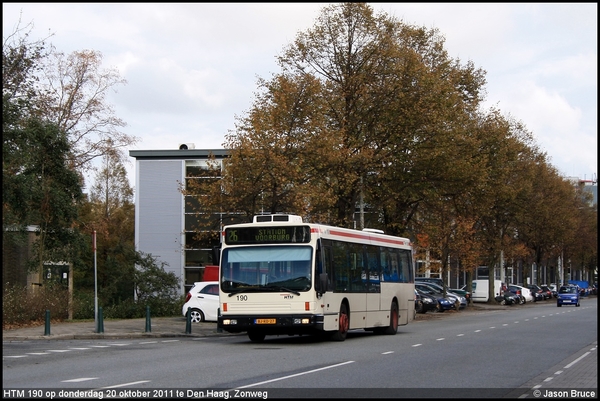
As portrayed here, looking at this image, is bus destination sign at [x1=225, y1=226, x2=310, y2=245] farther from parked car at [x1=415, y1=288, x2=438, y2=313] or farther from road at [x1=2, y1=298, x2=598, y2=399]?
parked car at [x1=415, y1=288, x2=438, y2=313]

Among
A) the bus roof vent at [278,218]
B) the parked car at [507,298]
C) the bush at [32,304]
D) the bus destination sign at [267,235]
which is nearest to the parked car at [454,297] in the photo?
the parked car at [507,298]

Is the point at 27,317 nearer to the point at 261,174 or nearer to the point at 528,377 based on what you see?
the point at 261,174

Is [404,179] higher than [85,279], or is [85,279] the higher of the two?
[404,179]

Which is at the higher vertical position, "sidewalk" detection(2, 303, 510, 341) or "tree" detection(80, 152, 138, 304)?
"tree" detection(80, 152, 138, 304)

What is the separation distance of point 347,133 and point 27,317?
16955mm

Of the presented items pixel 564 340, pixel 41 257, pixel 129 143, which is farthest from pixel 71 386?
pixel 129 143

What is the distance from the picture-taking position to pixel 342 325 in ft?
75.2

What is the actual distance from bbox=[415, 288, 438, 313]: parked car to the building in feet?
50.5

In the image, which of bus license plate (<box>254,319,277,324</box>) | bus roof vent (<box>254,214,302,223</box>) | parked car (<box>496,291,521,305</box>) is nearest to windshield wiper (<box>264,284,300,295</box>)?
bus license plate (<box>254,319,277,324</box>)

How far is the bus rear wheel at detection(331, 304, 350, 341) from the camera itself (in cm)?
2280

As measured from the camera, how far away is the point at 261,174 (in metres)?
29.0

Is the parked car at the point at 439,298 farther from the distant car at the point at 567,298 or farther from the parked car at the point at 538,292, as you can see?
the parked car at the point at 538,292

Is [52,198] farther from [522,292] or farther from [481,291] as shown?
[522,292]

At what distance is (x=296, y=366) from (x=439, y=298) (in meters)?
36.5
